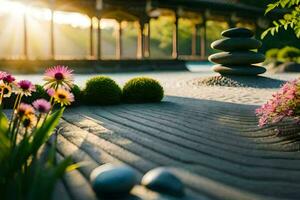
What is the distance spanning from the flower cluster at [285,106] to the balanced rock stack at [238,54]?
8046mm

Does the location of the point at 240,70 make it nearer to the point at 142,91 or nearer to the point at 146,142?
the point at 142,91

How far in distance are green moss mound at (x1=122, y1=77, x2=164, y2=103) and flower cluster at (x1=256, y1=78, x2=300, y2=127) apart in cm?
329

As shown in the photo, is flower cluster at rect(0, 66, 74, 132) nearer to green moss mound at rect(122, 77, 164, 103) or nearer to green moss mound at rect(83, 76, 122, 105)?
green moss mound at rect(83, 76, 122, 105)

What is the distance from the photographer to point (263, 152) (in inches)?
181

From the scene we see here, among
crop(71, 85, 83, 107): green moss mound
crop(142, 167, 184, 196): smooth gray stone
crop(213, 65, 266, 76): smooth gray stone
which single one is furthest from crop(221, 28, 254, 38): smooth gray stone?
crop(142, 167, 184, 196): smooth gray stone

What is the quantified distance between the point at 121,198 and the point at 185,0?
2178cm

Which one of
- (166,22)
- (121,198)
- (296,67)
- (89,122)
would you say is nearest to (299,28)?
(121,198)

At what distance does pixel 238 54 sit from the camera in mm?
13406

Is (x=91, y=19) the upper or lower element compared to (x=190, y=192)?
upper

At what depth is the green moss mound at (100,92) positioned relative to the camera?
803 centimetres

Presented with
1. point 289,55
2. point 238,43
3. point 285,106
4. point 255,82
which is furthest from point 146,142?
point 289,55

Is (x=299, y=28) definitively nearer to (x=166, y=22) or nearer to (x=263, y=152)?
(x=263, y=152)

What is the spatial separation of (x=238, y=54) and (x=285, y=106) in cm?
842

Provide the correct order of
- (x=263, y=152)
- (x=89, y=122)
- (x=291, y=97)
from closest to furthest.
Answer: (x=263, y=152) → (x=291, y=97) → (x=89, y=122)
